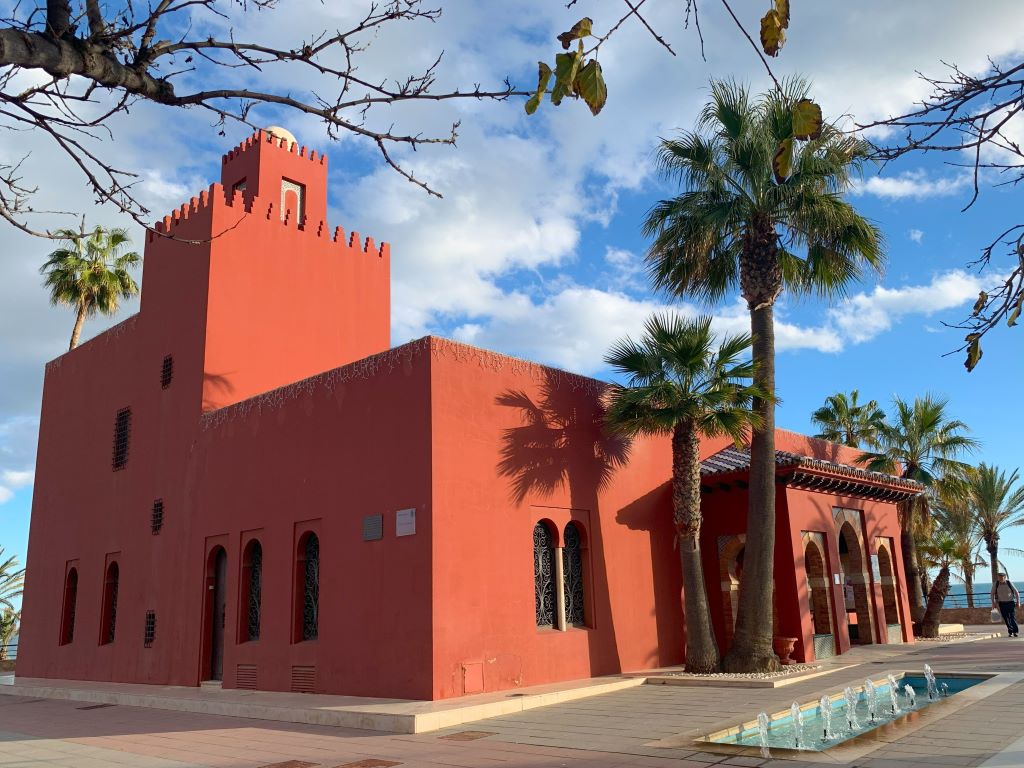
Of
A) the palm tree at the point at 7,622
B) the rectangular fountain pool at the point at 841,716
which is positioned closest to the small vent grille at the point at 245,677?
the rectangular fountain pool at the point at 841,716

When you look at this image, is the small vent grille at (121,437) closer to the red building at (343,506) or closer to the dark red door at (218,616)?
the red building at (343,506)

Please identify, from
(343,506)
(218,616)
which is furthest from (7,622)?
(343,506)

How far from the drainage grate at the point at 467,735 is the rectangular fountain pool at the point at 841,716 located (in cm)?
242

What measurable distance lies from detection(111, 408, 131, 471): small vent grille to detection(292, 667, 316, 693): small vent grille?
7.50m

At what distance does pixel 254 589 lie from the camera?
14086mm

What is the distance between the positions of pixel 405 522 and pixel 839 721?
590 centimetres

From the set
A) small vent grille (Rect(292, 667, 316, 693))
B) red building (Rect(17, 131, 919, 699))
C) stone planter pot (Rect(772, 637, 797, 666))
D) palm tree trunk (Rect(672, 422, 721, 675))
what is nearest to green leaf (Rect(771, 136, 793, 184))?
red building (Rect(17, 131, 919, 699))

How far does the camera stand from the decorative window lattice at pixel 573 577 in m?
13.0

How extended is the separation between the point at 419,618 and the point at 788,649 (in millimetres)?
6319

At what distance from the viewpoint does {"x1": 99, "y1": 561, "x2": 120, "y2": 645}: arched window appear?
675 inches

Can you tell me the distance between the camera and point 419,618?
10930 millimetres

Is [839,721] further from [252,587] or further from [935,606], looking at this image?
[935,606]

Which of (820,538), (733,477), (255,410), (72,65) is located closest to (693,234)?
(733,477)

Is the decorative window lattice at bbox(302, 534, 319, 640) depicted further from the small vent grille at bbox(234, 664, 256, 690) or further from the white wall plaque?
the white wall plaque
